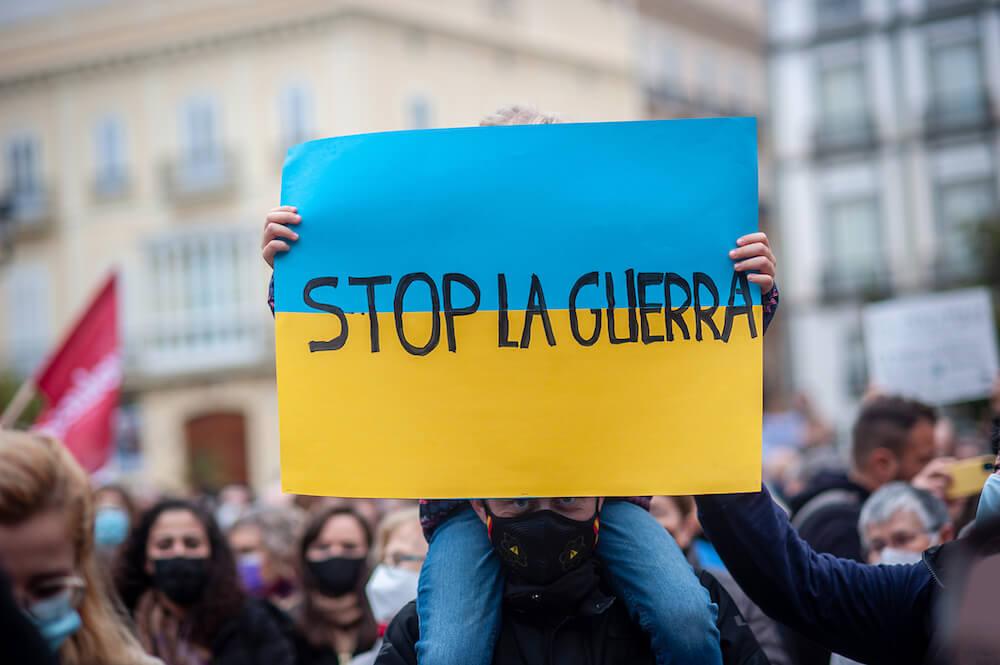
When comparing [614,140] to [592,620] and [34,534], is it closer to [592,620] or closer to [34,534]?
[592,620]

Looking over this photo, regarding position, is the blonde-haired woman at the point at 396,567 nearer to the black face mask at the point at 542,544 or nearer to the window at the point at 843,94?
the black face mask at the point at 542,544

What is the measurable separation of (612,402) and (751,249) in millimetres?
429

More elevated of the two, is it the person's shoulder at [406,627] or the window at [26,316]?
the window at [26,316]

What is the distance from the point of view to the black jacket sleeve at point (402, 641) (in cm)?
284

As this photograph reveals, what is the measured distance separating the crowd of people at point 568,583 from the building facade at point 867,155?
93.8 ft

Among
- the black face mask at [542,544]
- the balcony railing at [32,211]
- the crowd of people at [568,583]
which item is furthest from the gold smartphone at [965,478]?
the balcony railing at [32,211]

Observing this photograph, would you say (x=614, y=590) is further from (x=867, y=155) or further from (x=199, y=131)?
(x=867, y=155)

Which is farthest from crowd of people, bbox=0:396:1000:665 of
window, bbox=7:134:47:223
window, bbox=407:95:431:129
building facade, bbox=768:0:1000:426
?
building facade, bbox=768:0:1000:426

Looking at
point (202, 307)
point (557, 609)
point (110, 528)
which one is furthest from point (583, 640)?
point (202, 307)

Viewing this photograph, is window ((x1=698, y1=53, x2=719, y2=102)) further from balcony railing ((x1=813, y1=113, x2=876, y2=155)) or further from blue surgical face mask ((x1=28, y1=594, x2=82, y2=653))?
blue surgical face mask ((x1=28, y1=594, x2=82, y2=653))

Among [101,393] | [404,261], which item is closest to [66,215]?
[101,393]

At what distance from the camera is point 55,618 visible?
216 centimetres

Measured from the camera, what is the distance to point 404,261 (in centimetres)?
288

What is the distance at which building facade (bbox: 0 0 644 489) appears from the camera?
27078 mm
